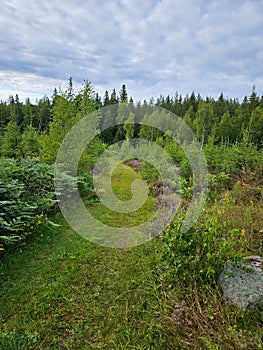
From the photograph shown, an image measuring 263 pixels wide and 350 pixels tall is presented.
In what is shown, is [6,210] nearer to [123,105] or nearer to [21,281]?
[21,281]

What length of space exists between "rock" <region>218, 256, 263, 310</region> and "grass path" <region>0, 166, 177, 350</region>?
37.3 inches

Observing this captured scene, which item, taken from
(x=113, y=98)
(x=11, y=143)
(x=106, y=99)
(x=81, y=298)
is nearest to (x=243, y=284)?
(x=81, y=298)

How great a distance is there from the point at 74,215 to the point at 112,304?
4281 millimetres

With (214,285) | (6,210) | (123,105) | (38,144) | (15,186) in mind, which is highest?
(123,105)

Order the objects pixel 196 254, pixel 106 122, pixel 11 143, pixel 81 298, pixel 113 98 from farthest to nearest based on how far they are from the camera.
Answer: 1. pixel 113 98
2. pixel 106 122
3. pixel 11 143
4. pixel 81 298
5. pixel 196 254

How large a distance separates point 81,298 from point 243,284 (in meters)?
2.48

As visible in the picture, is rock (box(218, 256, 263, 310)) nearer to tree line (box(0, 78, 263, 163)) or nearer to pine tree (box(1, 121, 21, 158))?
tree line (box(0, 78, 263, 163))

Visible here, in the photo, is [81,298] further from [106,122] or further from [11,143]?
[106,122]

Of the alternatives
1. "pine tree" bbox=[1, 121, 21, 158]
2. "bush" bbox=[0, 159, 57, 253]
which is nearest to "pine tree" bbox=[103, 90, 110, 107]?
"pine tree" bbox=[1, 121, 21, 158]

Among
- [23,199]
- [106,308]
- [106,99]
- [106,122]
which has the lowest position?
[106,308]

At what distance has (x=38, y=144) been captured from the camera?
1458 centimetres

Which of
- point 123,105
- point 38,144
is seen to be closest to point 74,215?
point 38,144

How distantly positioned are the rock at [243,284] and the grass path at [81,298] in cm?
95

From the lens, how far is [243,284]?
10.1 ft
